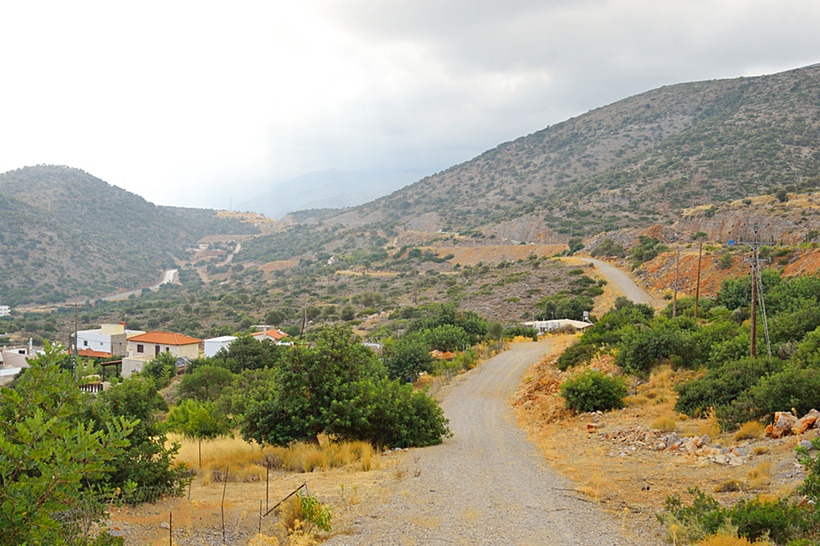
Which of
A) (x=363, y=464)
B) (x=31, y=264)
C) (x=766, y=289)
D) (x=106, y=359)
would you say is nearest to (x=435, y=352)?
(x=766, y=289)

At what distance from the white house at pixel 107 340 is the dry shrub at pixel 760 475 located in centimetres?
5472

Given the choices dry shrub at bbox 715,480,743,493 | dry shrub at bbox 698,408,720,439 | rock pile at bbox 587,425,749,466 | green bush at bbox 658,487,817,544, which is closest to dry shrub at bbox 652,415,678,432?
rock pile at bbox 587,425,749,466

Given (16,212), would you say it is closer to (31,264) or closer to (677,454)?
(31,264)

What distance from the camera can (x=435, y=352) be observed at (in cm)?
3525

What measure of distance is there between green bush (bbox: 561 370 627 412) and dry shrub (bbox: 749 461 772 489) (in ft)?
26.8

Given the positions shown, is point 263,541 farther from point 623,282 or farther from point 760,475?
point 623,282

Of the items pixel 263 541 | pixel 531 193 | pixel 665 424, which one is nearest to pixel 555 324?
pixel 665 424

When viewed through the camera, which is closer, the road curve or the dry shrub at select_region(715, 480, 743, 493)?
the dry shrub at select_region(715, 480, 743, 493)

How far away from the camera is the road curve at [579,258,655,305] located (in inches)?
1897

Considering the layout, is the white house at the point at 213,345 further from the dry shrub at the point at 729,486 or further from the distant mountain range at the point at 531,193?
the distant mountain range at the point at 531,193

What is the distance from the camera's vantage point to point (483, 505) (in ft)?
30.3

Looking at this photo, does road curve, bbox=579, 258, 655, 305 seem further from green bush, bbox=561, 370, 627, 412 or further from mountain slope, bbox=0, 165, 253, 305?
mountain slope, bbox=0, 165, 253, 305

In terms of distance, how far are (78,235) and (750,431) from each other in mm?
130933

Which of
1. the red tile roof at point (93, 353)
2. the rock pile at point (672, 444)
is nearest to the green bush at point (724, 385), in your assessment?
the rock pile at point (672, 444)
